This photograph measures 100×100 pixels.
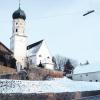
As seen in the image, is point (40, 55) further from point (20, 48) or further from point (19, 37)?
point (19, 37)

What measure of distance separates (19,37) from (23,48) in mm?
2946

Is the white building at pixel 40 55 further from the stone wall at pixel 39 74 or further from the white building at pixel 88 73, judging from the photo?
the stone wall at pixel 39 74

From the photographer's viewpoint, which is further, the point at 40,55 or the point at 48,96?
the point at 40,55

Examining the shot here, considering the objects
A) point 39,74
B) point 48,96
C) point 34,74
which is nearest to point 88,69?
point 39,74

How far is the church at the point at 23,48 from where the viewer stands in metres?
73.1

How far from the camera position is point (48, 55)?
8038 cm

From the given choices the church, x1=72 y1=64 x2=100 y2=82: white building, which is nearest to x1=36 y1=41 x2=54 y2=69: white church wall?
the church

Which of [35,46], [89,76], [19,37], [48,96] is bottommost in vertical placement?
[48,96]

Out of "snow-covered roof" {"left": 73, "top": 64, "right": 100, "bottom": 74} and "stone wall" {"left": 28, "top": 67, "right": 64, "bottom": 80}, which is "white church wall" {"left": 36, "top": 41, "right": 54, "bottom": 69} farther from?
"stone wall" {"left": 28, "top": 67, "right": 64, "bottom": 80}

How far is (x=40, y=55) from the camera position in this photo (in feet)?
257

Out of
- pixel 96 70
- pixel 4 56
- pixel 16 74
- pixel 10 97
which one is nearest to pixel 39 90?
pixel 10 97

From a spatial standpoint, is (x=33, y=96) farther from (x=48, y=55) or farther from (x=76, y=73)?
(x=76, y=73)

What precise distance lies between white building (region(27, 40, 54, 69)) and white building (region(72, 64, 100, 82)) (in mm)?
11436

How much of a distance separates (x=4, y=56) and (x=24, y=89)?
2958 cm
